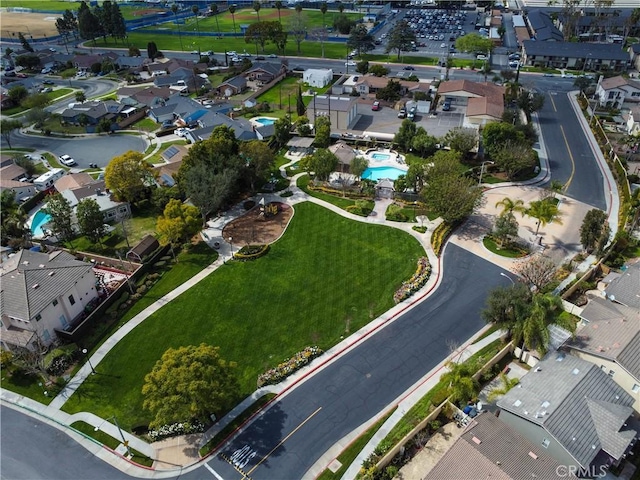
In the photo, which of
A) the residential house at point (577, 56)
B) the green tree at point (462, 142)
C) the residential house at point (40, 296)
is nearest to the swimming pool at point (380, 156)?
the green tree at point (462, 142)

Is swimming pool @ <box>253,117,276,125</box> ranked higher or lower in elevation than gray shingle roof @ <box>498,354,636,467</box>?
higher

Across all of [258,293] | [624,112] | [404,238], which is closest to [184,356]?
[258,293]

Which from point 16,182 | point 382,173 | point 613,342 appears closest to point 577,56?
point 382,173

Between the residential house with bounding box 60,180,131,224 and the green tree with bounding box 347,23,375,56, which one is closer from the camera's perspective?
the residential house with bounding box 60,180,131,224

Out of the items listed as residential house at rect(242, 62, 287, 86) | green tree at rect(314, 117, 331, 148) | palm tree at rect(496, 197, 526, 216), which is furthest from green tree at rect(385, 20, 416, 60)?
palm tree at rect(496, 197, 526, 216)

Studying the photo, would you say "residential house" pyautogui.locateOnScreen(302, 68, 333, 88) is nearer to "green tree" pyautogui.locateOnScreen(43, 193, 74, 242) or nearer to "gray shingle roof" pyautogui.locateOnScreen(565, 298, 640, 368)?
"green tree" pyautogui.locateOnScreen(43, 193, 74, 242)

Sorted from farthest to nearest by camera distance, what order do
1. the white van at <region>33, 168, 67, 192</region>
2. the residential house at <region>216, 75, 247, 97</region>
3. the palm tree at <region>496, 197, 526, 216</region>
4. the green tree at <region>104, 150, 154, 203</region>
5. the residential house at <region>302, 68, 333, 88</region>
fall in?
the residential house at <region>302, 68, 333, 88</region> < the residential house at <region>216, 75, 247, 97</region> < the white van at <region>33, 168, 67, 192</region> < the green tree at <region>104, 150, 154, 203</region> < the palm tree at <region>496, 197, 526, 216</region>

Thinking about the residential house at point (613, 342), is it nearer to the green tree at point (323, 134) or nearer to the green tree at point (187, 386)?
the green tree at point (187, 386)

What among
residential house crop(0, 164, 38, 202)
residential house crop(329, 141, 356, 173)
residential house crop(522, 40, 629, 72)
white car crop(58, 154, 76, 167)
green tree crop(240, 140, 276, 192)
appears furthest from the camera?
residential house crop(522, 40, 629, 72)
